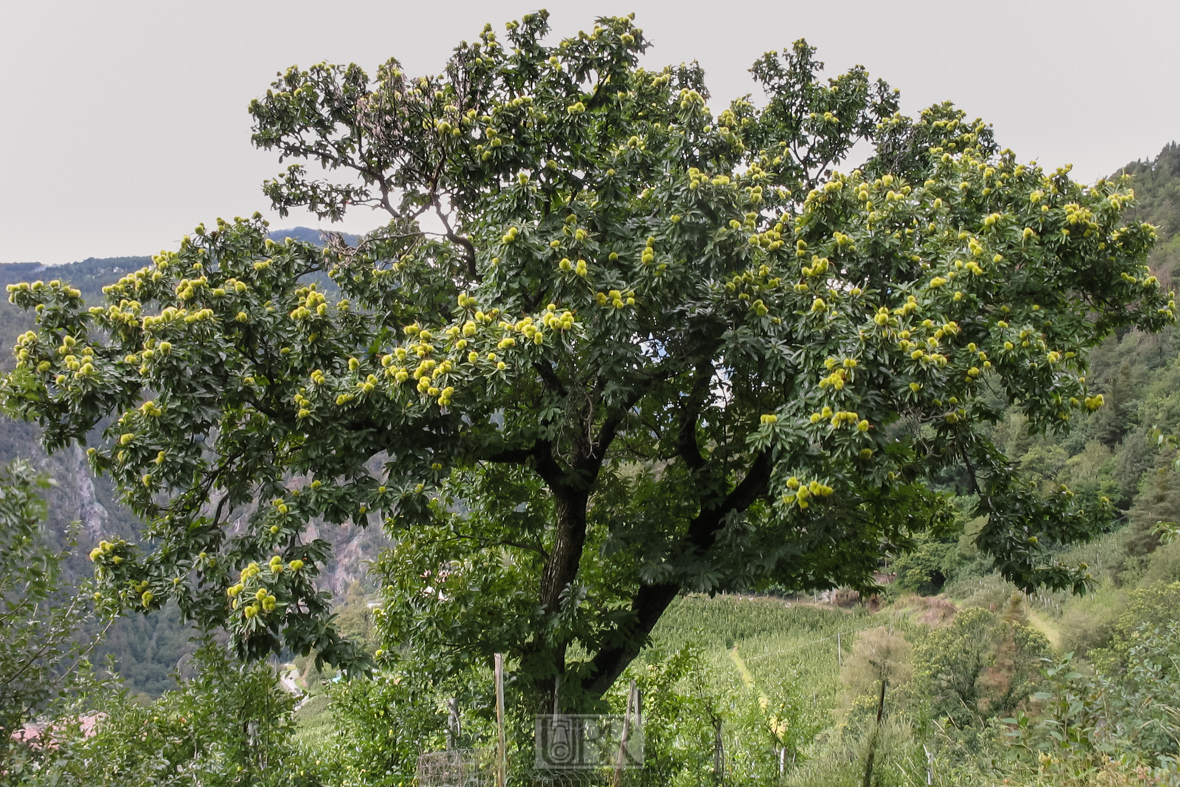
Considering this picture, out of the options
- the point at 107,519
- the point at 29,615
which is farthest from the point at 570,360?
the point at 107,519

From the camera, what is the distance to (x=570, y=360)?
16.0ft

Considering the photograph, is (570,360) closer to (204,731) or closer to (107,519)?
(204,731)

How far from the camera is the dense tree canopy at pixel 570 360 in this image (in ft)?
13.2

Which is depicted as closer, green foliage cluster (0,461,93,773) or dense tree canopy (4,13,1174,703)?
green foliage cluster (0,461,93,773)

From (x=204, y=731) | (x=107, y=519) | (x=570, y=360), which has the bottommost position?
(x=204, y=731)

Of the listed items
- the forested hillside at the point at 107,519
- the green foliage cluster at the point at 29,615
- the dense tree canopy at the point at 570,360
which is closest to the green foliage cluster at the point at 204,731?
the dense tree canopy at the point at 570,360

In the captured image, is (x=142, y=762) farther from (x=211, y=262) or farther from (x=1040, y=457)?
(x=1040, y=457)

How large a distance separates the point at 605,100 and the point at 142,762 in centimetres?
529

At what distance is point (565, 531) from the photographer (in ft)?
19.6

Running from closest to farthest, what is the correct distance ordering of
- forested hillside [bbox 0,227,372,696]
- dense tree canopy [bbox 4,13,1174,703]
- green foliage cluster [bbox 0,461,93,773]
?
green foliage cluster [bbox 0,461,93,773] → dense tree canopy [bbox 4,13,1174,703] → forested hillside [bbox 0,227,372,696]

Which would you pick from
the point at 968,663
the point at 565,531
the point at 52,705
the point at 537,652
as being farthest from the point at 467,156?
the point at 968,663

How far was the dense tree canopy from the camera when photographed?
4.02m

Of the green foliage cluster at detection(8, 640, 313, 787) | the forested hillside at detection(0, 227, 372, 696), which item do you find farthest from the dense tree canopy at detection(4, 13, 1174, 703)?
the forested hillside at detection(0, 227, 372, 696)

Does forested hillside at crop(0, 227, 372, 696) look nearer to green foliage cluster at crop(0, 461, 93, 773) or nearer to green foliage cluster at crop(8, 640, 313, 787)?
green foliage cluster at crop(8, 640, 313, 787)
